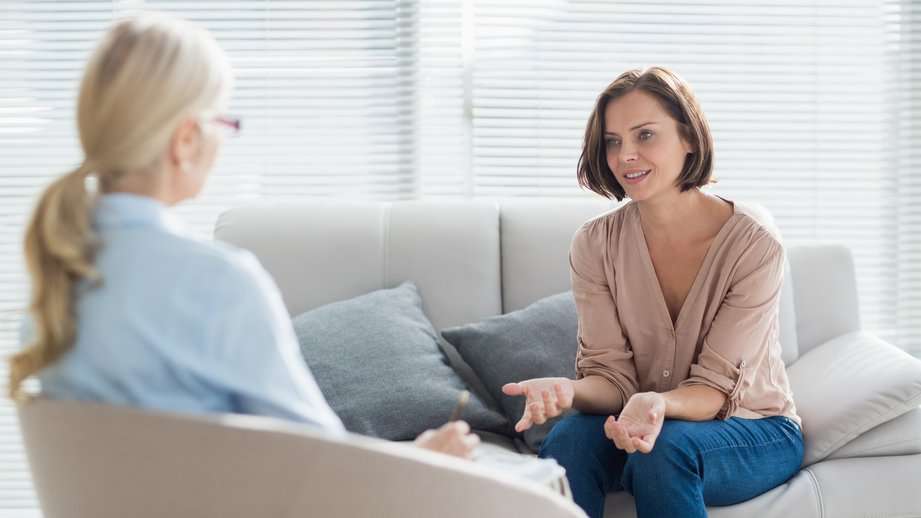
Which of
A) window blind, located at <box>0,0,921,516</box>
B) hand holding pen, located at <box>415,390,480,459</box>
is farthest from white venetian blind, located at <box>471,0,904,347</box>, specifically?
hand holding pen, located at <box>415,390,480,459</box>

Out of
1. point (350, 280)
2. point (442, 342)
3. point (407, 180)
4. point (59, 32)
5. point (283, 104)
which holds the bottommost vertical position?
point (442, 342)

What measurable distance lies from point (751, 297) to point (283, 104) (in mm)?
1624

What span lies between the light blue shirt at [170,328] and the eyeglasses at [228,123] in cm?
15

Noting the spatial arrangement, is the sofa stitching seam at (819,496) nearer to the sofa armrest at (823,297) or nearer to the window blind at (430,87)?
the sofa armrest at (823,297)

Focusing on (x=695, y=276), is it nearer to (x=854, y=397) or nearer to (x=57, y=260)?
(x=854, y=397)

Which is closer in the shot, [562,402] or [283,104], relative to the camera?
[562,402]

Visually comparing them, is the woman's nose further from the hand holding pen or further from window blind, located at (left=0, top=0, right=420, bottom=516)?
window blind, located at (left=0, top=0, right=420, bottom=516)

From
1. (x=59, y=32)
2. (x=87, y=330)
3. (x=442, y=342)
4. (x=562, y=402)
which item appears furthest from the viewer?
(x=59, y=32)

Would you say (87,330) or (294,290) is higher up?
(87,330)

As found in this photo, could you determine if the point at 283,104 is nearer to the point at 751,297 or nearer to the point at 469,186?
the point at 469,186

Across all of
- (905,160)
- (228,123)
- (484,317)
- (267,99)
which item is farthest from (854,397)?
(267,99)

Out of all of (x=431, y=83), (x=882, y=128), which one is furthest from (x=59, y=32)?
(x=882, y=128)

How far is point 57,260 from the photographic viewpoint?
99cm

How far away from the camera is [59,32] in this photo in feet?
9.42
